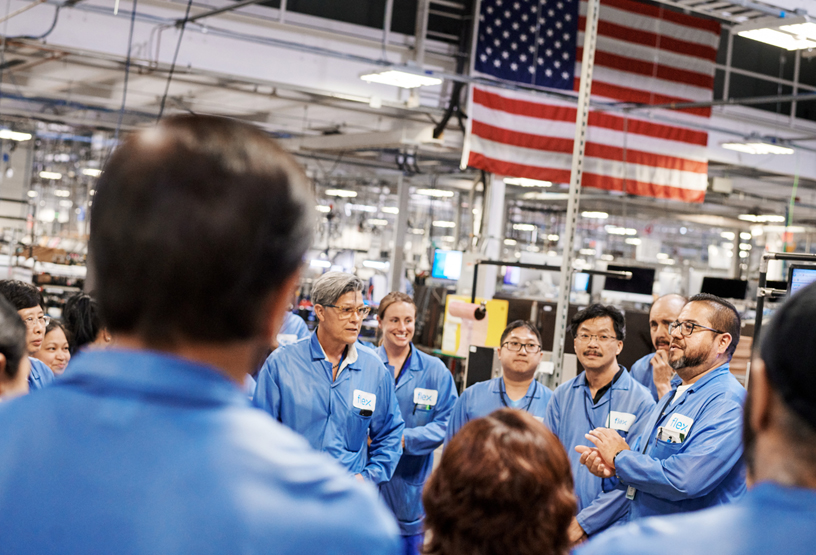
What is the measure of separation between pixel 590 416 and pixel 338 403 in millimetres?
1092

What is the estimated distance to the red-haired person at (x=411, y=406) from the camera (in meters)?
3.69

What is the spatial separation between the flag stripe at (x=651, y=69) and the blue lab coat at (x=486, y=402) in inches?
235

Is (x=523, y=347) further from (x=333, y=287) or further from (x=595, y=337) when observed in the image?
(x=333, y=287)

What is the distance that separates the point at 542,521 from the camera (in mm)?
1212

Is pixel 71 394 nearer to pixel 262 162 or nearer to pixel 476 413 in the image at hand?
pixel 262 162

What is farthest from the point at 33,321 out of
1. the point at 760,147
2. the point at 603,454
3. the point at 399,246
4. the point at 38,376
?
the point at 399,246

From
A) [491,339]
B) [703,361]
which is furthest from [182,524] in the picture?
[491,339]

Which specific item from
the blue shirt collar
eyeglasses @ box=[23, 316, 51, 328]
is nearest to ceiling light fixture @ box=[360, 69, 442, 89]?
eyeglasses @ box=[23, 316, 51, 328]

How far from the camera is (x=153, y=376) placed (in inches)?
25.1

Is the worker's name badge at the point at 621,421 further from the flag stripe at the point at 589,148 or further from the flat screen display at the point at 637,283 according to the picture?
the flat screen display at the point at 637,283

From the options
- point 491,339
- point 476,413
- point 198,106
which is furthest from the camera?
point 198,106

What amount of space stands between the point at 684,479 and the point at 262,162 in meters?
2.24

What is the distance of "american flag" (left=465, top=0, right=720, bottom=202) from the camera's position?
8.41 meters

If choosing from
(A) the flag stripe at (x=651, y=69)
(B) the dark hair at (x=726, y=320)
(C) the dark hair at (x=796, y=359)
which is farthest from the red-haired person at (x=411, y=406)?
(A) the flag stripe at (x=651, y=69)
